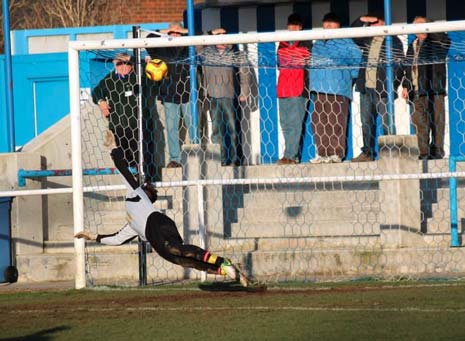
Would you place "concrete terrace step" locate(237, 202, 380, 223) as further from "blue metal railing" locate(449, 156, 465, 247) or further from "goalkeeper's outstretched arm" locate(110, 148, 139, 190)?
"goalkeeper's outstretched arm" locate(110, 148, 139, 190)

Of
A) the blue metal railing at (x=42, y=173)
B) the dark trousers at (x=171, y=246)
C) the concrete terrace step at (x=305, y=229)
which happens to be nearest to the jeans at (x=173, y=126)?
the blue metal railing at (x=42, y=173)

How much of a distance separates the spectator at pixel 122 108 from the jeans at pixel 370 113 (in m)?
2.79

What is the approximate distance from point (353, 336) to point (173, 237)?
11.4ft

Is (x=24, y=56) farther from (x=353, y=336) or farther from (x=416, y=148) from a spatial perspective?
(x=353, y=336)

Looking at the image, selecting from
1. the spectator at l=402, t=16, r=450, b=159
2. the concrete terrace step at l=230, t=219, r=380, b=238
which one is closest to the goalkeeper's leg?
the concrete terrace step at l=230, t=219, r=380, b=238

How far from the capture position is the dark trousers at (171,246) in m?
12.1

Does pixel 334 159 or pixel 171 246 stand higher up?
pixel 334 159

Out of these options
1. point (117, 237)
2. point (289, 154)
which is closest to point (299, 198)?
point (289, 154)

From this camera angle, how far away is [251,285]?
42.1ft

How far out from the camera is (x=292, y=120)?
622 inches

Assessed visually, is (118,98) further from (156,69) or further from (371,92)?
(371,92)

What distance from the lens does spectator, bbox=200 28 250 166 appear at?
15.4 m

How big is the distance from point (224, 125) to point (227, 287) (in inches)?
128

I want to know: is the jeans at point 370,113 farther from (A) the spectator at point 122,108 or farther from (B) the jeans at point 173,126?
(A) the spectator at point 122,108
